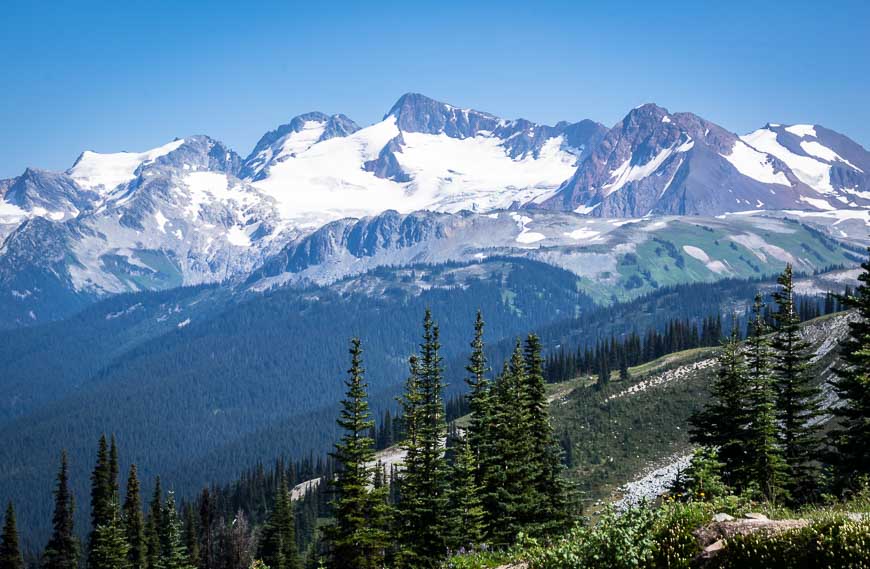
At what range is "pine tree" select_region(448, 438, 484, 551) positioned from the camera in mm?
44000

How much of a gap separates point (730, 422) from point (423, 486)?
1783 cm

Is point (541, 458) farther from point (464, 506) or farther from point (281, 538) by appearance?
point (281, 538)

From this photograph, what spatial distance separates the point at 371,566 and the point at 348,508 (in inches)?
138

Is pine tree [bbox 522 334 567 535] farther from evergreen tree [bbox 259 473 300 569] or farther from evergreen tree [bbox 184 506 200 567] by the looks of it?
evergreen tree [bbox 184 506 200 567]

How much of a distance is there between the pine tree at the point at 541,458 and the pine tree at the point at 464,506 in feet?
9.71

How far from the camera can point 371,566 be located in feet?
151

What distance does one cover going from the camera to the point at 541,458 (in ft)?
166

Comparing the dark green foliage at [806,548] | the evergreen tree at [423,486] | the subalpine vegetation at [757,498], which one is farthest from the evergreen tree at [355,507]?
the dark green foliage at [806,548]

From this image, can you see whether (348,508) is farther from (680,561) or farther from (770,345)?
(680,561)

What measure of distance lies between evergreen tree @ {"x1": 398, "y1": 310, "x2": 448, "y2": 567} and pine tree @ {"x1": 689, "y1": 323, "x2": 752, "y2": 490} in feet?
50.5

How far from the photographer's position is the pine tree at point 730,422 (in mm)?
43844

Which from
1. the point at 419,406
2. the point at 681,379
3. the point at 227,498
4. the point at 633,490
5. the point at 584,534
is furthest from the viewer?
the point at 227,498

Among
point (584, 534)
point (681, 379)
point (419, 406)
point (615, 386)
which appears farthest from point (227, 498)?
point (584, 534)

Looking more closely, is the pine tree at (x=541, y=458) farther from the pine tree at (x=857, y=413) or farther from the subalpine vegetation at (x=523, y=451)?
the pine tree at (x=857, y=413)
